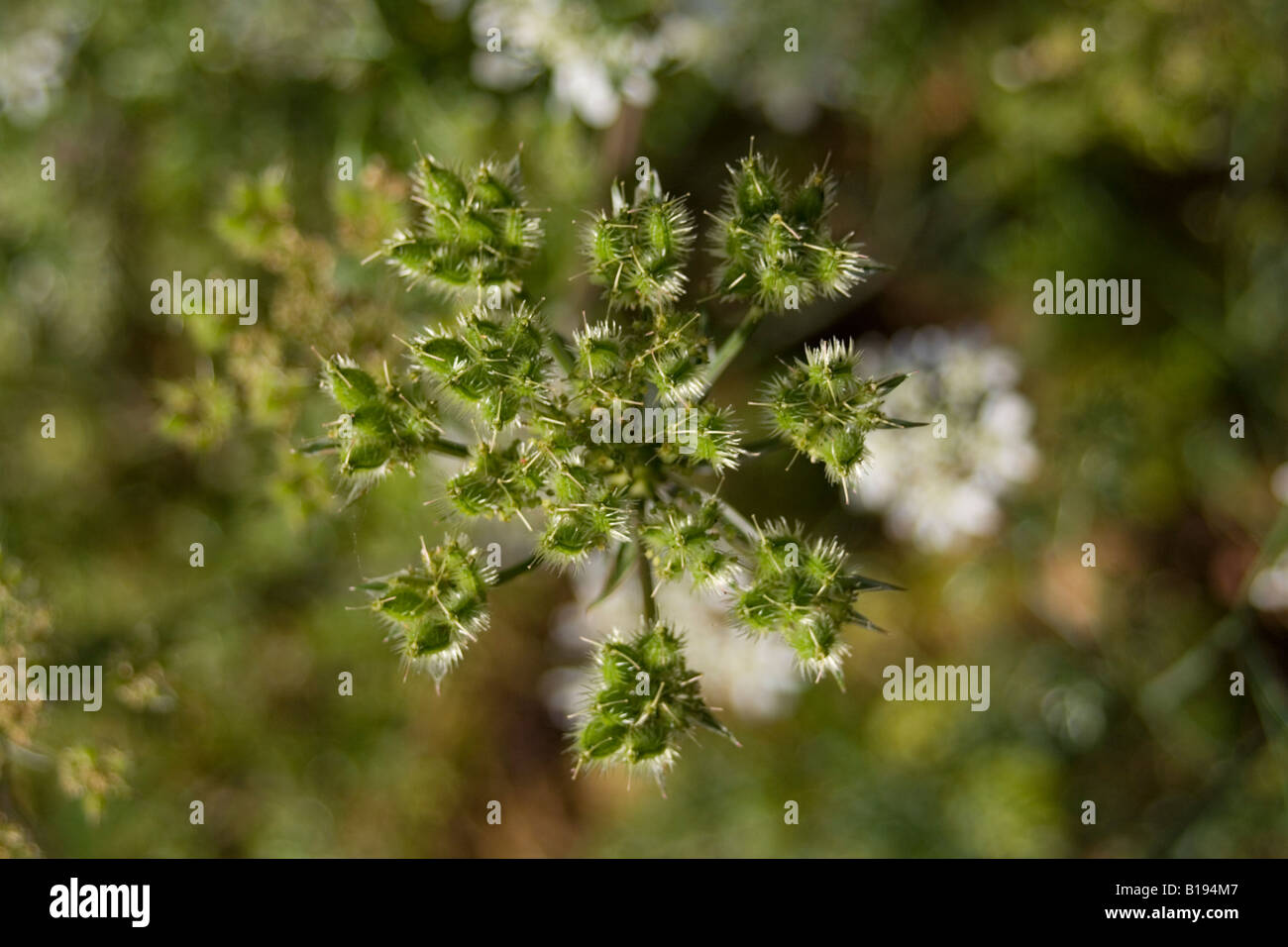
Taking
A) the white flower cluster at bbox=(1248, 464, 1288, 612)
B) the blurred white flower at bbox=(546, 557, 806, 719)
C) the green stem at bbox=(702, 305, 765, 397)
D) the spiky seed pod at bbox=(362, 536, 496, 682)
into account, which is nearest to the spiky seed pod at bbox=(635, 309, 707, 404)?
the green stem at bbox=(702, 305, 765, 397)

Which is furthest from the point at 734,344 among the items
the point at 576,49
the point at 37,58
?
the point at 37,58

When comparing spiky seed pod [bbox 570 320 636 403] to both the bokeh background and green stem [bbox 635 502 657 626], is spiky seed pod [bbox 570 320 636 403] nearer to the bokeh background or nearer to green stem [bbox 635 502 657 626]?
green stem [bbox 635 502 657 626]

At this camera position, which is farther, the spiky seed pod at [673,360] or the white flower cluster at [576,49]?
the white flower cluster at [576,49]

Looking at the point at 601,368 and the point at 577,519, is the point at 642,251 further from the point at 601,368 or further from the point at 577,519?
the point at 577,519

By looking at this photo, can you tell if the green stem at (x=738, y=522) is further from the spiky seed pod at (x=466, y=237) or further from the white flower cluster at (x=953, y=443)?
the white flower cluster at (x=953, y=443)

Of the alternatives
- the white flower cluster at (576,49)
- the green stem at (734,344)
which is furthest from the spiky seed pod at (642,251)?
the white flower cluster at (576,49)

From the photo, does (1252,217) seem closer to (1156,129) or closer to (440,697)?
(1156,129)

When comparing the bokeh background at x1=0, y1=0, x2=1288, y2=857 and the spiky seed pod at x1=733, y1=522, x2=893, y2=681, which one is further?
the bokeh background at x1=0, y1=0, x2=1288, y2=857
